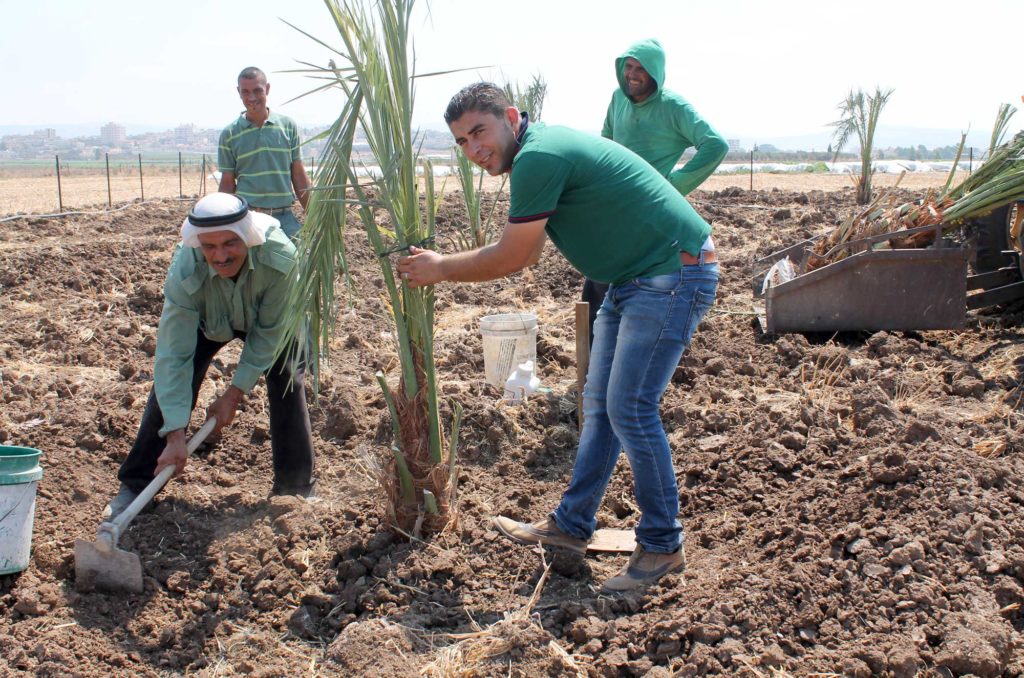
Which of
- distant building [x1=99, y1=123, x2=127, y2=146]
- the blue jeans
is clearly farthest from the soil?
distant building [x1=99, y1=123, x2=127, y2=146]

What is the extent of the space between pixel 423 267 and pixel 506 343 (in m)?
2.21

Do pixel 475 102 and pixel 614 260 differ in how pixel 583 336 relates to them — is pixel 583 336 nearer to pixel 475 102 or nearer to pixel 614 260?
pixel 614 260

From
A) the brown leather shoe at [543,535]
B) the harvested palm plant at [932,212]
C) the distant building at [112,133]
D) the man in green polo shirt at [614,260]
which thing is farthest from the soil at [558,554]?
the distant building at [112,133]

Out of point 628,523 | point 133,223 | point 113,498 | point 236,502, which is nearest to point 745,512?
point 628,523

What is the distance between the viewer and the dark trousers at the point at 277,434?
3.69m

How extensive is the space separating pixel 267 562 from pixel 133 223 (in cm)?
874

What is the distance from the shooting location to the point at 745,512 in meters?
3.61

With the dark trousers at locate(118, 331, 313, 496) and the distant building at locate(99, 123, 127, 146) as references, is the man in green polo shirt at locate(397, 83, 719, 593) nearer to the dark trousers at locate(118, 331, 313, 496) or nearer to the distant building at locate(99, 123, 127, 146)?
the dark trousers at locate(118, 331, 313, 496)

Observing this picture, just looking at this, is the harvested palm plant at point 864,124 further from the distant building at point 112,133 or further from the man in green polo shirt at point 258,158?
the distant building at point 112,133

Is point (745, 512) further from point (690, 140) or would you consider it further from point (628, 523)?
point (690, 140)

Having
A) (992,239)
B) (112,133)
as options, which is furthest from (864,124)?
(112,133)

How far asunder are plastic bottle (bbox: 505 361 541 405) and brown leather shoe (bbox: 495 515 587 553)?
1550mm

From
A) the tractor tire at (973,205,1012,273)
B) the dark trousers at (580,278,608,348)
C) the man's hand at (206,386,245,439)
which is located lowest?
the man's hand at (206,386,245,439)

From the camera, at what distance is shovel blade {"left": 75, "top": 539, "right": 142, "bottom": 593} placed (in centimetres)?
318
